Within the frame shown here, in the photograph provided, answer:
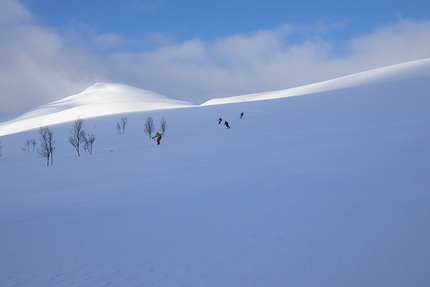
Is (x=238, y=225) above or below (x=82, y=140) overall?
below

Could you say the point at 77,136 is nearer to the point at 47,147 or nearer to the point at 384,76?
the point at 47,147

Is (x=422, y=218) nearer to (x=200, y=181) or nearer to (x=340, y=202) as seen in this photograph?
(x=340, y=202)

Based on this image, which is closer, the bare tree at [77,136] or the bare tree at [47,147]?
the bare tree at [47,147]

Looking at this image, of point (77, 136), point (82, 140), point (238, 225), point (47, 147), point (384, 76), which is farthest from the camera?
point (384, 76)

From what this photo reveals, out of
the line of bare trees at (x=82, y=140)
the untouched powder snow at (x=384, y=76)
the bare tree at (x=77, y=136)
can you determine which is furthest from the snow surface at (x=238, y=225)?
the untouched powder snow at (x=384, y=76)

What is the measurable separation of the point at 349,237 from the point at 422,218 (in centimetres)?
156

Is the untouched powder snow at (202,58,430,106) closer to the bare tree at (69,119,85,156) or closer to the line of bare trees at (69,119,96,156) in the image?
the line of bare trees at (69,119,96,156)

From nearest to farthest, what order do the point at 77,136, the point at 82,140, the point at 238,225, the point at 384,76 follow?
1. the point at 238,225
2. the point at 77,136
3. the point at 82,140
4. the point at 384,76

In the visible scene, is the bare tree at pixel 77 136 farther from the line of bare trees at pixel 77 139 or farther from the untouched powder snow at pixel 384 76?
the untouched powder snow at pixel 384 76

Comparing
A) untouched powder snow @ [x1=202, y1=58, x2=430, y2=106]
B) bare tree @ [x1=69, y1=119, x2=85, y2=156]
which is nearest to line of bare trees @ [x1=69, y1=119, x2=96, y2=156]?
bare tree @ [x1=69, y1=119, x2=85, y2=156]

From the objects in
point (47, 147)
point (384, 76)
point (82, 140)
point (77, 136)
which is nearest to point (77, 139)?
point (82, 140)

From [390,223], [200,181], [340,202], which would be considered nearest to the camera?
[390,223]

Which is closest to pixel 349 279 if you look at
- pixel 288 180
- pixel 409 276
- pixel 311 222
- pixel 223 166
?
pixel 409 276

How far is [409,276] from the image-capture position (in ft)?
11.6
